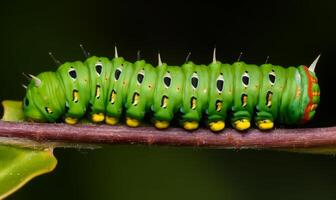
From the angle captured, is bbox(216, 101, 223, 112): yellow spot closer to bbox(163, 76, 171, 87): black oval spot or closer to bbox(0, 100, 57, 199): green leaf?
bbox(163, 76, 171, 87): black oval spot

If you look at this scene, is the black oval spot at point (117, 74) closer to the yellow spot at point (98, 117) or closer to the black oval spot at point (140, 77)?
the black oval spot at point (140, 77)

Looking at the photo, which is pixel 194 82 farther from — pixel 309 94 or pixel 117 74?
pixel 309 94

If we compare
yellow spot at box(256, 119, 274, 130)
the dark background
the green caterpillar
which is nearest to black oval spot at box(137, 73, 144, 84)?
the green caterpillar

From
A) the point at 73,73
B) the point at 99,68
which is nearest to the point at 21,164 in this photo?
the point at 73,73

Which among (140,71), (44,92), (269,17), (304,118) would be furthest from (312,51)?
(44,92)

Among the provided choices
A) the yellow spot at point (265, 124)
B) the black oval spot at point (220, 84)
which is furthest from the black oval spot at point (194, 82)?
the yellow spot at point (265, 124)

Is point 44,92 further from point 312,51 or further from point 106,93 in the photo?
point 312,51

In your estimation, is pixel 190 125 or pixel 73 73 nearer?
pixel 190 125
